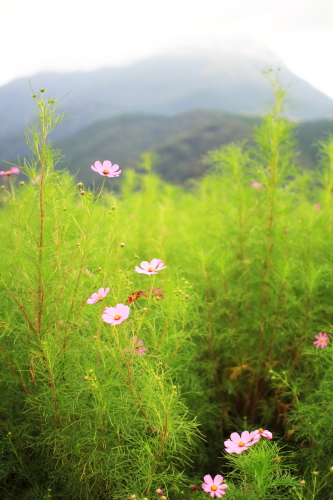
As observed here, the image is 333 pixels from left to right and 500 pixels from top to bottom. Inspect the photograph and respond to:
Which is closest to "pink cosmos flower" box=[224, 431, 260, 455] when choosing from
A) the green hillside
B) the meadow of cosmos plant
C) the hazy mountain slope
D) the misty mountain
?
the meadow of cosmos plant

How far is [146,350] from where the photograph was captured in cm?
122

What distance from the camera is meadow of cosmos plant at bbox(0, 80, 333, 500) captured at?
1067 mm

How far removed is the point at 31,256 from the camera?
1.15 metres

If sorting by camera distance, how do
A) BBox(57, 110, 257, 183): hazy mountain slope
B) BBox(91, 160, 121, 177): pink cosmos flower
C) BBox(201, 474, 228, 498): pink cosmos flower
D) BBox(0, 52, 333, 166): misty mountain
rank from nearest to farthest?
BBox(201, 474, 228, 498): pink cosmos flower, BBox(91, 160, 121, 177): pink cosmos flower, BBox(0, 52, 333, 166): misty mountain, BBox(57, 110, 257, 183): hazy mountain slope

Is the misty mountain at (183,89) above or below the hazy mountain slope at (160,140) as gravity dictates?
above

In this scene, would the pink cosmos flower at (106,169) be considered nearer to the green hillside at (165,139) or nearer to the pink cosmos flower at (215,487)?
the pink cosmos flower at (215,487)

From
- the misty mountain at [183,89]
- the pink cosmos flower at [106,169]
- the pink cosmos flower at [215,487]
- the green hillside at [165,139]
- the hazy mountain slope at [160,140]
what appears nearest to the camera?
the pink cosmos flower at [215,487]

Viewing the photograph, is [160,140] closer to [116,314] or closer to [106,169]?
[106,169]

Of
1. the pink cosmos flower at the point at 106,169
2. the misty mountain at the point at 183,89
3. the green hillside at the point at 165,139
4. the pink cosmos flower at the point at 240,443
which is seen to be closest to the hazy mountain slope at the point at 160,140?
the green hillside at the point at 165,139

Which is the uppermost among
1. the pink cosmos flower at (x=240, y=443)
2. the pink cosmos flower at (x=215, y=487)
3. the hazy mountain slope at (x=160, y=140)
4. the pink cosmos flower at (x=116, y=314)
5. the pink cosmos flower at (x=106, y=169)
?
the pink cosmos flower at (x=106, y=169)

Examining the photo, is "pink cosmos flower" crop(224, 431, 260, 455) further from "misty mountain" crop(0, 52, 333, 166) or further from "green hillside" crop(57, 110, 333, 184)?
"green hillside" crop(57, 110, 333, 184)

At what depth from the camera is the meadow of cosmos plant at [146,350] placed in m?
1.07

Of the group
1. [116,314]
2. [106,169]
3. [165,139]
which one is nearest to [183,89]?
[165,139]

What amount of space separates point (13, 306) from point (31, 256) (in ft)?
1.00
